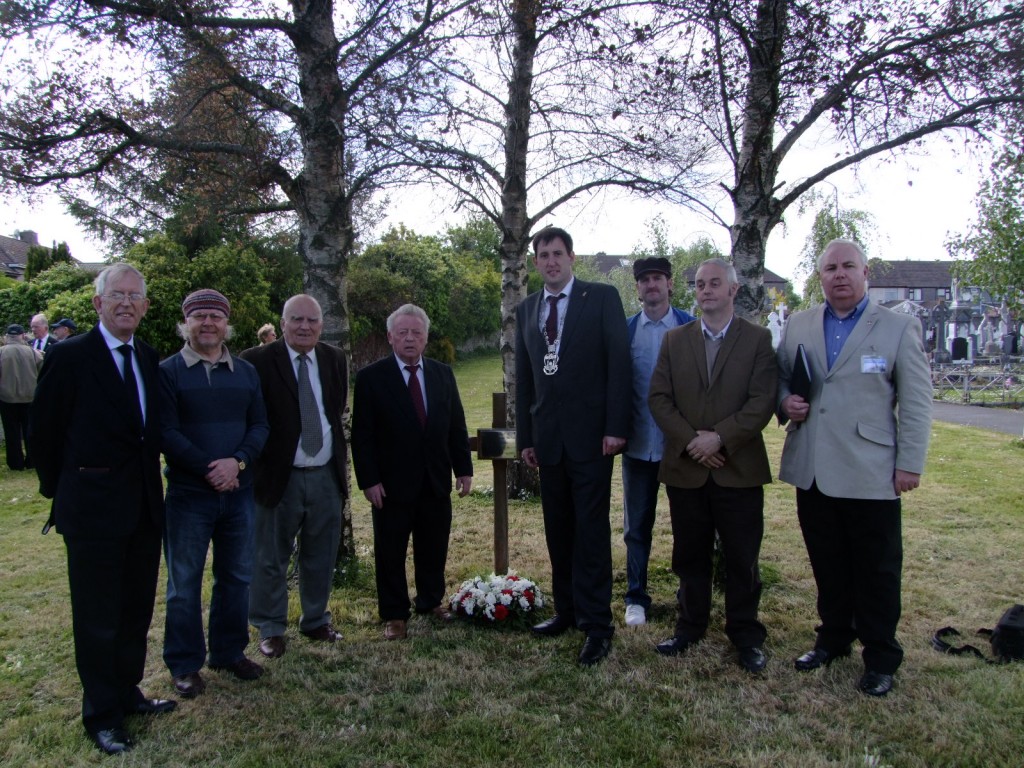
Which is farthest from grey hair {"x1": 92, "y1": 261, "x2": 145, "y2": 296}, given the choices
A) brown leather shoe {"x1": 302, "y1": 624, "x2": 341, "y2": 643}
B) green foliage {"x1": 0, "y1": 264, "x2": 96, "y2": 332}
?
green foliage {"x1": 0, "y1": 264, "x2": 96, "y2": 332}

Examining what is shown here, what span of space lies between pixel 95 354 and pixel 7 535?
5537 mm

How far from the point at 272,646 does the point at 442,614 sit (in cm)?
115

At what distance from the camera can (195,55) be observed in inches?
203

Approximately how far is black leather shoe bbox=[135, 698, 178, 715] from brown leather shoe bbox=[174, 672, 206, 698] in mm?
137

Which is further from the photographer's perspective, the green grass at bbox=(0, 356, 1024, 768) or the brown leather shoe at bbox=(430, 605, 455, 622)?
the brown leather shoe at bbox=(430, 605, 455, 622)

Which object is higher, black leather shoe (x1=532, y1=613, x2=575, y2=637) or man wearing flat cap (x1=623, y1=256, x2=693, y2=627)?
man wearing flat cap (x1=623, y1=256, x2=693, y2=627)

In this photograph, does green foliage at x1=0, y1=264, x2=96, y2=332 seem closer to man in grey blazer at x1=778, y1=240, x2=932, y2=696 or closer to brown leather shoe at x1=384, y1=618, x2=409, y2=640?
brown leather shoe at x1=384, y1=618, x2=409, y2=640

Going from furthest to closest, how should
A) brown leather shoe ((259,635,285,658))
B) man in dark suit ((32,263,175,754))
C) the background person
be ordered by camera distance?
the background person → brown leather shoe ((259,635,285,658)) → man in dark suit ((32,263,175,754))

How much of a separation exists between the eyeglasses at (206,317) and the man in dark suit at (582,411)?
6.14ft

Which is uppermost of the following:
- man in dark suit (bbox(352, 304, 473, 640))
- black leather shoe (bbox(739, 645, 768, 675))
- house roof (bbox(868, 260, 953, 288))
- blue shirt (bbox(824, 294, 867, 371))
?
house roof (bbox(868, 260, 953, 288))

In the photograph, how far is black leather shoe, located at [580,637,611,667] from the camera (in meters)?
4.12

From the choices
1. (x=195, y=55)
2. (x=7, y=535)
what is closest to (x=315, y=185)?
(x=195, y=55)

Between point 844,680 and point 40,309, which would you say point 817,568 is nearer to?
point 844,680

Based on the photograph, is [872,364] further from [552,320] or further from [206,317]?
[206,317]
